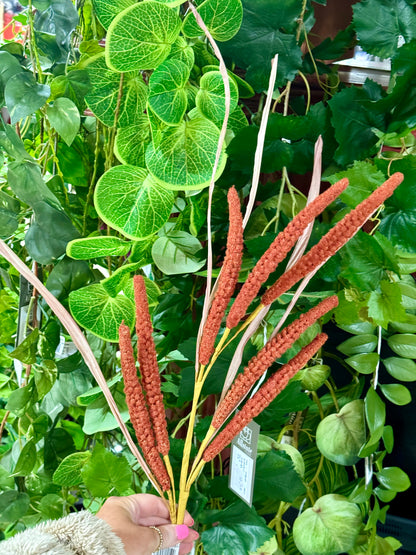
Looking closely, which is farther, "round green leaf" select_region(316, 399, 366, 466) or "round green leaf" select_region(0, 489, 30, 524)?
"round green leaf" select_region(0, 489, 30, 524)

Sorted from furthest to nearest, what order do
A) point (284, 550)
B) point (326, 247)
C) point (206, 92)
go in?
point (284, 550) < point (206, 92) < point (326, 247)

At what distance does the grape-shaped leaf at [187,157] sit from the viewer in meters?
0.59

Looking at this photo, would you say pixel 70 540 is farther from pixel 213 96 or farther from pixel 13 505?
pixel 213 96

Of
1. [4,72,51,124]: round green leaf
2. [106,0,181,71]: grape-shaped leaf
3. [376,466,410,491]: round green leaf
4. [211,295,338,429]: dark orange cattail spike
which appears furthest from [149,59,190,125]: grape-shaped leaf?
[376,466,410,491]: round green leaf

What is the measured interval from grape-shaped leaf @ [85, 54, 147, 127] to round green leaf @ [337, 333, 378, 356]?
0.37 m

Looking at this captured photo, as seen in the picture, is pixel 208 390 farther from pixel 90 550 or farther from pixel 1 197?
pixel 1 197

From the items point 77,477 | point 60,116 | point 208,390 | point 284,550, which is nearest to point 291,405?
point 208,390

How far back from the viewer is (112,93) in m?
0.67

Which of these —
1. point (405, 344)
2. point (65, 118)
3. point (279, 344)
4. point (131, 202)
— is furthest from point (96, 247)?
point (405, 344)

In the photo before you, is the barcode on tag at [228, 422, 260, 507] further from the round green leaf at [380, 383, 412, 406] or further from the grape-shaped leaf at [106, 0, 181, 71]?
the grape-shaped leaf at [106, 0, 181, 71]

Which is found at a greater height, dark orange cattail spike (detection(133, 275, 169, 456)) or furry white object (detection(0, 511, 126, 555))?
dark orange cattail spike (detection(133, 275, 169, 456))

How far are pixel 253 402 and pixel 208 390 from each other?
0.18 metres

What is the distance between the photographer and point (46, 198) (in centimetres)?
68

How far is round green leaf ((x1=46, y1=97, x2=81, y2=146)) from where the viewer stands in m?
0.67
